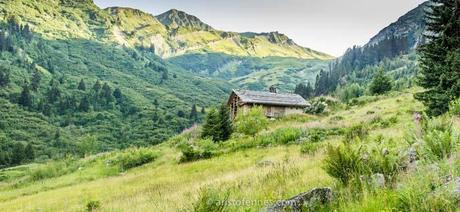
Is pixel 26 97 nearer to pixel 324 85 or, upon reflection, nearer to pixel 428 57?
pixel 324 85

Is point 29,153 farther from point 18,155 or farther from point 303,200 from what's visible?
point 303,200

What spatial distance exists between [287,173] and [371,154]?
12.5 ft

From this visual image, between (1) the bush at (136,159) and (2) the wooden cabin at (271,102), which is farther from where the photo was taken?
(2) the wooden cabin at (271,102)

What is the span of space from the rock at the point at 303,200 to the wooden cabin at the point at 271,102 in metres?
62.3

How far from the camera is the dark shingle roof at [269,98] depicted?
7088cm

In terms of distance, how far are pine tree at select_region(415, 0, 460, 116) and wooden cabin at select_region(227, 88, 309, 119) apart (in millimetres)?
47469

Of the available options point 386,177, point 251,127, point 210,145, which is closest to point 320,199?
point 386,177

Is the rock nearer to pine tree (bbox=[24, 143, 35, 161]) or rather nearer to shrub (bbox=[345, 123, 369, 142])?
shrub (bbox=[345, 123, 369, 142])

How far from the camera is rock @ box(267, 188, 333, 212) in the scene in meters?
6.75

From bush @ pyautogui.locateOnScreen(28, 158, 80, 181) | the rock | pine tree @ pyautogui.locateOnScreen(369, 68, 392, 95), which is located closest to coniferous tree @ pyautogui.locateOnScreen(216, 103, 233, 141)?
bush @ pyautogui.locateOnScreen(28, 158, 80, 181)

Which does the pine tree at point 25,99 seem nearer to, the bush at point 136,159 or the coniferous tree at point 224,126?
the bush at point 136,159

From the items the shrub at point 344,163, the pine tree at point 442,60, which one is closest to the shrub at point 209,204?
the shrub at point 344,163

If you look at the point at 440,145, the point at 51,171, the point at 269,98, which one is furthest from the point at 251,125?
the point at 440,145

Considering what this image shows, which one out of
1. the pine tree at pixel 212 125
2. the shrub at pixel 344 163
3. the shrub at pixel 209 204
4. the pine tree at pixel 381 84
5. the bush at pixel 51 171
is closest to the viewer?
the shrub at pixel 209 204
